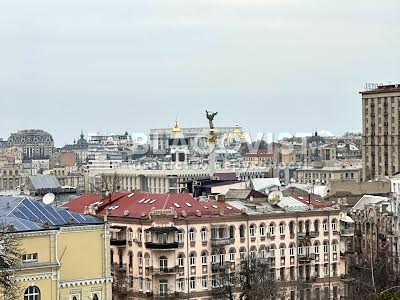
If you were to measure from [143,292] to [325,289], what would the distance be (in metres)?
13.1

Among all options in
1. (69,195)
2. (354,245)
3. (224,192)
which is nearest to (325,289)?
(354,245)

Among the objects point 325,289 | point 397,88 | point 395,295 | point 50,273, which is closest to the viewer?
point 395,295

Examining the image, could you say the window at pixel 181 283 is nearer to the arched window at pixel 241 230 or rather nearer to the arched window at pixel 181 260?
the arched window at pixel 181 260

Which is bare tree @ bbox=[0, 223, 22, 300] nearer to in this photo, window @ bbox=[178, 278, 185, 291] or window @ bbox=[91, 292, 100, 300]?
window @ bbox=[91, 292, 100, 300]

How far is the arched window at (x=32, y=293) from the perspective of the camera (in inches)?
2285

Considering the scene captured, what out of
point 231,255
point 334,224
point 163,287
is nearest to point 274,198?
point 334,224

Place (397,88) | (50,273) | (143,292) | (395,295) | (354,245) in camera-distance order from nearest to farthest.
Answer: (395,295), (50,273), (143,292), (354,245), (397,88)

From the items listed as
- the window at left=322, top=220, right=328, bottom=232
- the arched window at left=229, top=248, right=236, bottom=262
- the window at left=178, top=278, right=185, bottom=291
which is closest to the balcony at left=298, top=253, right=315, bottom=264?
the window at left=322, top=220, right=328, bottom=232

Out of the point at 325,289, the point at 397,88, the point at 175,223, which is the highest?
the point at 397,88

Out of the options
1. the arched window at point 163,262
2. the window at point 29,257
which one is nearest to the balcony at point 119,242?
the arched window at point 163,262

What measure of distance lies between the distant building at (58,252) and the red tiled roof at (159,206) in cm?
1310

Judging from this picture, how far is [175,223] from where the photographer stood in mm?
75250

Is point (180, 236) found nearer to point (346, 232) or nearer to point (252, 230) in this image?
point (252, 230)

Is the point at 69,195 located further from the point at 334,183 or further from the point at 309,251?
the point at 309,251
